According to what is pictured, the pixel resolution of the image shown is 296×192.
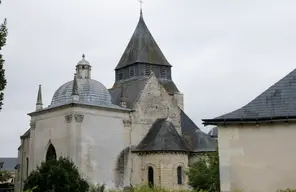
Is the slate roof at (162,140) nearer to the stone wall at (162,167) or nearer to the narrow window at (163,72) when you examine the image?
the stone wall at (162,167)

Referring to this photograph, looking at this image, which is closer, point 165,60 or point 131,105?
point 131,105

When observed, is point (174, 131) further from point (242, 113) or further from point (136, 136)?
point (242, 113)

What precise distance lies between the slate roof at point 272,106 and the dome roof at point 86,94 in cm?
2422

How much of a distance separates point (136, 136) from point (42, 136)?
8.19m

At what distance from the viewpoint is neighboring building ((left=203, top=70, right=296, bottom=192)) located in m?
18.3

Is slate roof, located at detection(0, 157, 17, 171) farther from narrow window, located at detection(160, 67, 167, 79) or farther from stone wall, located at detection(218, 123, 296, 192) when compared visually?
stone wall, located at detection(218, 123, 296, 192)

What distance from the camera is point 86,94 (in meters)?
43.2

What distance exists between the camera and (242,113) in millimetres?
19281

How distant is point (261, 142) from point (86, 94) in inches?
1036

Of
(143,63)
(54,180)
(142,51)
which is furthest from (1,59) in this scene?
(142,51)

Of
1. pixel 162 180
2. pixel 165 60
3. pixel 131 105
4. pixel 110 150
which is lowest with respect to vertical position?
pixel 162 180

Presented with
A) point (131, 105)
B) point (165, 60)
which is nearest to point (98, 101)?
point (131, 105)

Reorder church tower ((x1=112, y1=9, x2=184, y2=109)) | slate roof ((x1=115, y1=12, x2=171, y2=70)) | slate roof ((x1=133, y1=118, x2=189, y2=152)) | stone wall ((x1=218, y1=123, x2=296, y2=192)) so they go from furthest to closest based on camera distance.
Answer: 1. slate roof ((x1=115, y1=12, x2=171, y2=70))
2. church tower ((x1=112, y1=9, x2=184, y2=109))
3. slate roof ((x1=133, y1=118, x2=189, y2=152))
4. stone wall ((x1=218, y1=123, x2=296, y2=192))

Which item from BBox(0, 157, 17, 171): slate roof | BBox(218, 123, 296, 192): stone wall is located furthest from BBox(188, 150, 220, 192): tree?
BBox(0, 157, 17, 171): slate roof
